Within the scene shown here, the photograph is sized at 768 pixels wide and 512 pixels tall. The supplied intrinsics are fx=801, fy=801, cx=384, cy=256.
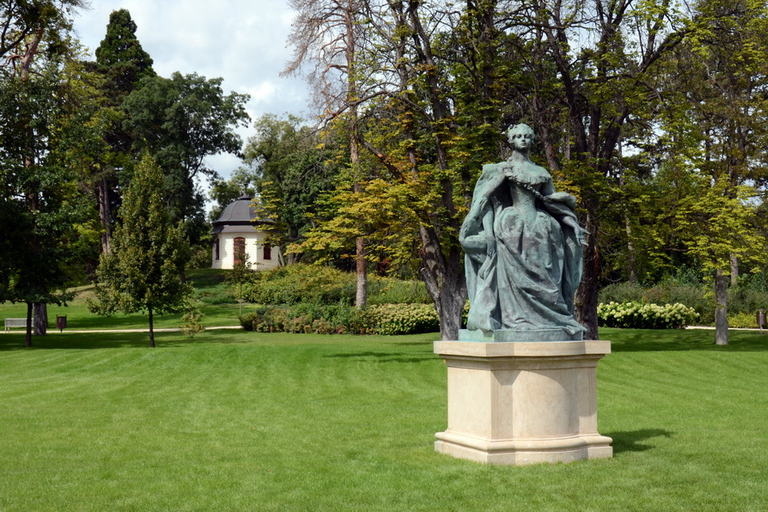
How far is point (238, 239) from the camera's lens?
66562 millimetres

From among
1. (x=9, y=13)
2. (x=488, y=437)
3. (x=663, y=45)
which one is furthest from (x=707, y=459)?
(x=9, y=13)

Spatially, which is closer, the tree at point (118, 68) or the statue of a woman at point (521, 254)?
the statue of a woman at point (521, 254)

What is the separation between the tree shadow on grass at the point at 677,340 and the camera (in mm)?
25175

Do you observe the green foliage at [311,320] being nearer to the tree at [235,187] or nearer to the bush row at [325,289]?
the bush row at [325,289]

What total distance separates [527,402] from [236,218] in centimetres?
6116

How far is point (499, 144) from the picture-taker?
75.9 ft

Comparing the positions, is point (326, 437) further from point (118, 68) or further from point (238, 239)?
point (238, 239)

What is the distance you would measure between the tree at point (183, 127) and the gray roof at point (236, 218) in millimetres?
5187

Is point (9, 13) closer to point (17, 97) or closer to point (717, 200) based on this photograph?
point (17, 97)

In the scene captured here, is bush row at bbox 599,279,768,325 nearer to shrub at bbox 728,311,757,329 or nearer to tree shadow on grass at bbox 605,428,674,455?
shrub at bbox 728,311,757,329

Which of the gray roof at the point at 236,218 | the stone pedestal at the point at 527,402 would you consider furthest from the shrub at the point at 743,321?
the gray roof at the point at 236,218

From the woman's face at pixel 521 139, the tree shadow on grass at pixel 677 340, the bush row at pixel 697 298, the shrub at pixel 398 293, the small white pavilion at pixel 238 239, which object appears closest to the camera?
the woman's face at pixel 521 139

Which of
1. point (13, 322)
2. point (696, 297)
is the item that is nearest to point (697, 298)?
point (696, 297)

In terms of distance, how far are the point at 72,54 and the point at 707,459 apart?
117 ft
